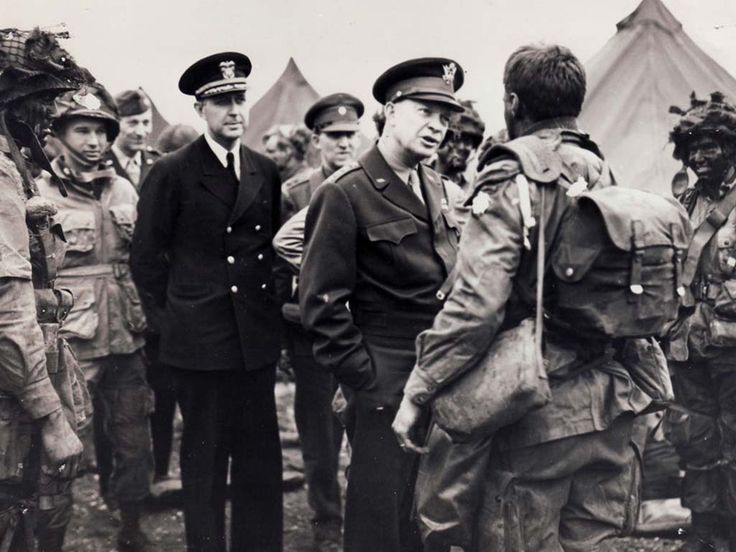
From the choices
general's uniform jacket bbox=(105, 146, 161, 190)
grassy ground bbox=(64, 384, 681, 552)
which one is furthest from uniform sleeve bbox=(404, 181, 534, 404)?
general's uniform jacket bbox=(105, 146, 161, 190)

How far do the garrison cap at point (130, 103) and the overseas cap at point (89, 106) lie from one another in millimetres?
1133

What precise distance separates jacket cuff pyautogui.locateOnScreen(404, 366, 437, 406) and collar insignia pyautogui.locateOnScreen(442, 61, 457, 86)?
4.58 ft

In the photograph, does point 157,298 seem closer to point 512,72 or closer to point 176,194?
point 176,194

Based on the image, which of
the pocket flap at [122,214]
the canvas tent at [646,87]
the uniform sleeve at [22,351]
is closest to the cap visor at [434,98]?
the uniform sleeve at [22,351]

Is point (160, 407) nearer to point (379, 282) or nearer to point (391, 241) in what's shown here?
point (379, 282)

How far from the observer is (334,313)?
3287 mm

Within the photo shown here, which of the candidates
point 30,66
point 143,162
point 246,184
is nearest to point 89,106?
point 246,184

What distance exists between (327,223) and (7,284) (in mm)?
1238

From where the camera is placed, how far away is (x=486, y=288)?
264cm

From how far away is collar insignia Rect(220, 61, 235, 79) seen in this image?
398 centimetres

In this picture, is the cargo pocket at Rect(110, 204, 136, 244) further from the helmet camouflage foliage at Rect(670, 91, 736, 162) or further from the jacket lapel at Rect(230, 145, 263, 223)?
the helmet camouflage foliage at Rect(670, 91, 736, 162)

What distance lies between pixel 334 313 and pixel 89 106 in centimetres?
236

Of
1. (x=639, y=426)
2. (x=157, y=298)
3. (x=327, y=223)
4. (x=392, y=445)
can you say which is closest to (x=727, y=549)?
(x=639, y=426)

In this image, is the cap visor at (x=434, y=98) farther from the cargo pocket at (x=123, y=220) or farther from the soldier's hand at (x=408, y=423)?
the cargo pocket at (x=123, y=220)
